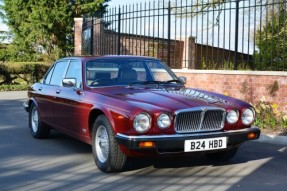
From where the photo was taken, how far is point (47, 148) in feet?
24.6

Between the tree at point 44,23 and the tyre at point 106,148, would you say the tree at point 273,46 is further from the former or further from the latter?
the tree at point 44,23

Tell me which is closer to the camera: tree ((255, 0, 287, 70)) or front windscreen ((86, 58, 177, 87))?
front windscreen ((86, 58, 177, 87))

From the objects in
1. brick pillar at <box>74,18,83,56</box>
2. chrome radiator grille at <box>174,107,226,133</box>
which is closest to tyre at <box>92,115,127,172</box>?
chrome radiator grille at <box>174,107,226,133</box>

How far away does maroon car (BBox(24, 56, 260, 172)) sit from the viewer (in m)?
5.27

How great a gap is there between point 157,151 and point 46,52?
2593 centimetres

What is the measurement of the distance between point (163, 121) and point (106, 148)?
0.99 m

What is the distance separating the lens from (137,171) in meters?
5.89

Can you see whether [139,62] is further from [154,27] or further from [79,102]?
[154,27]

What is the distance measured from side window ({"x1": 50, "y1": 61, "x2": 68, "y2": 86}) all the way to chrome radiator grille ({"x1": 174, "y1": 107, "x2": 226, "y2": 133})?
2896mm

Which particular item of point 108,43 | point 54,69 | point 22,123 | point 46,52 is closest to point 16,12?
point 46,52

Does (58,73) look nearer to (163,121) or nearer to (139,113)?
(139,113)

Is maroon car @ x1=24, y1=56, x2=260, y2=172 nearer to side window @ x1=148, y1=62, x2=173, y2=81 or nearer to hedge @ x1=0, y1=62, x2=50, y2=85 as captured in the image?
side window @ x1=148, y1=62, x2=173, y2=81

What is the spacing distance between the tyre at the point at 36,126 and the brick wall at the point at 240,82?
15.2 feet

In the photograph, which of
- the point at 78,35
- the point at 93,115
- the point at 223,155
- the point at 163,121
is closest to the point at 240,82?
the point at 223,155
